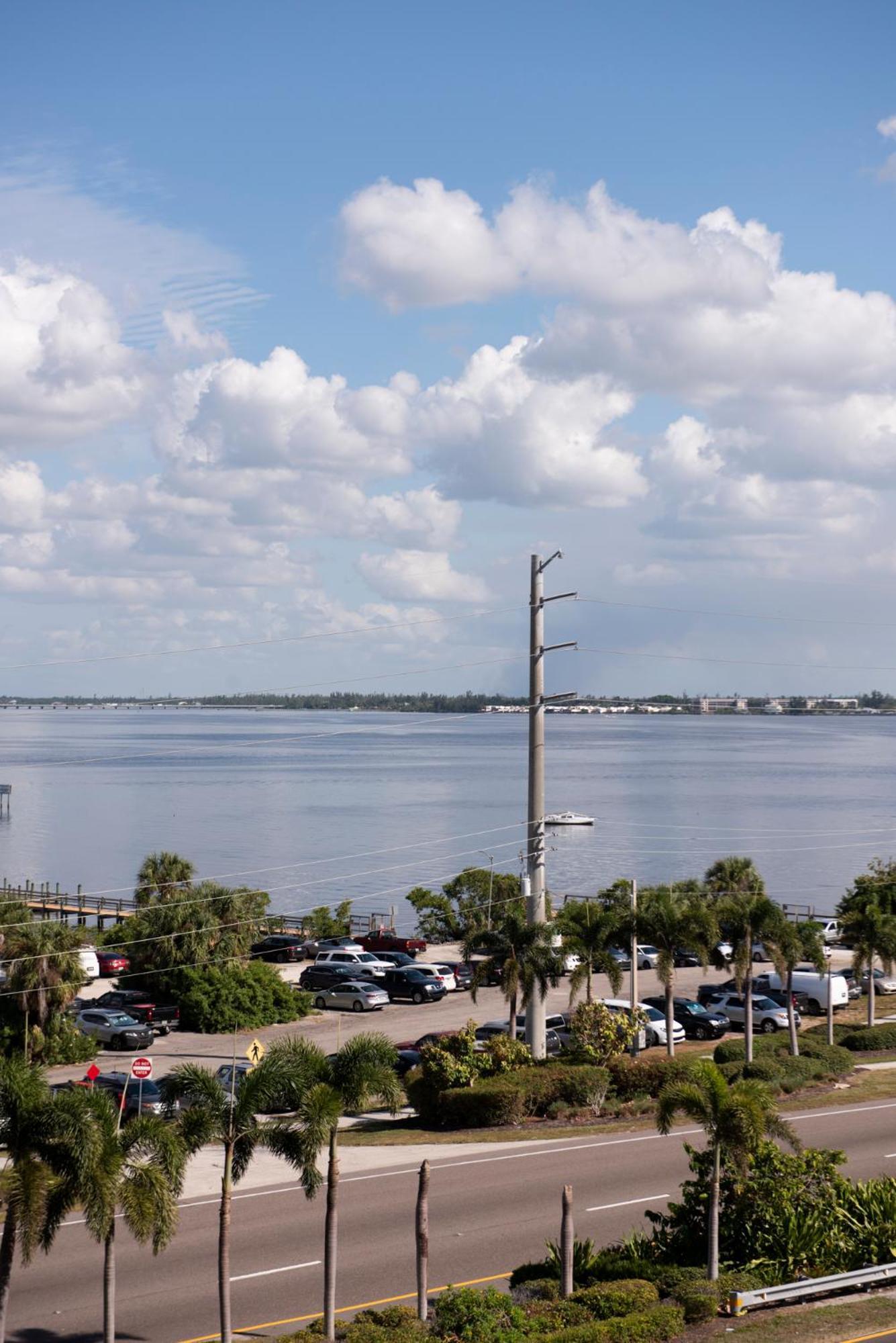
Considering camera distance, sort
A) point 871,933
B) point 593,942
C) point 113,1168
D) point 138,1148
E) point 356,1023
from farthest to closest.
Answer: point 356,1023
point 871,933
point 593,942
point 138,1148
point 113,1168

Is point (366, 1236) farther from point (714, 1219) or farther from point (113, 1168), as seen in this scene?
point (113, 1168)

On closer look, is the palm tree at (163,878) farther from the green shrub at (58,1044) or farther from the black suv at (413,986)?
the green shrub at (58,1044)

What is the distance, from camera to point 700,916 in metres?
38.6

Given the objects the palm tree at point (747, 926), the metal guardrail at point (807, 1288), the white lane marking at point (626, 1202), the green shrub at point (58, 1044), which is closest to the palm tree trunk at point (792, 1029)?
the palm tree at point (747, 926)

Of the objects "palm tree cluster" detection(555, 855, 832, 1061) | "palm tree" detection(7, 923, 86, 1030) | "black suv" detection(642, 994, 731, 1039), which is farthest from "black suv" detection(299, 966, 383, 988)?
"palm tree" detection(7, 923, 86, 1030)

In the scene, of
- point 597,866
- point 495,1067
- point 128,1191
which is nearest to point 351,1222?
point 128,1191

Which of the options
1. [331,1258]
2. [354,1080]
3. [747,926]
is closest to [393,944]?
[747,926]

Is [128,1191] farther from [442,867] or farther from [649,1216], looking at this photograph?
[442,867]

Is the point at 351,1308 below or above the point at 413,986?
above

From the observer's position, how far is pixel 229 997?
4622 centimetres

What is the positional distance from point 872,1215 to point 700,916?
20.6 metres

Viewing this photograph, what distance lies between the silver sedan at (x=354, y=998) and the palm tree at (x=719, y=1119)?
32589mm

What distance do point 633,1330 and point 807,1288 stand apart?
110 inches

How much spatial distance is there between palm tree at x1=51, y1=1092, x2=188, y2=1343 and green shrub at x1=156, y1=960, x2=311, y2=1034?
30419 millimetres
